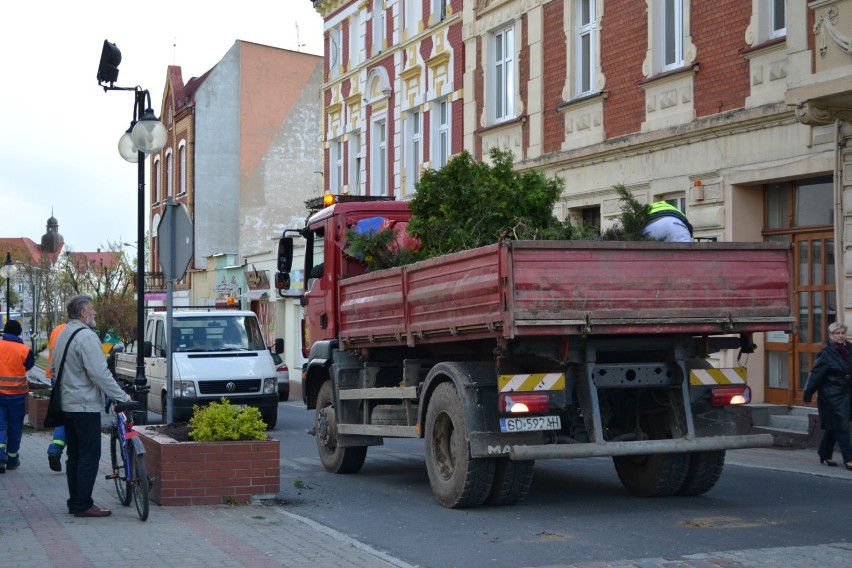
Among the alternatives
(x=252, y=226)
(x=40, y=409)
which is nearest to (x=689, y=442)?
(x=40, y=409)

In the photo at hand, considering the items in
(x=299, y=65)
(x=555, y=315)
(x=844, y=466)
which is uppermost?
(x=299, y=65)

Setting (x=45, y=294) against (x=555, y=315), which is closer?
(x=555, y=315)

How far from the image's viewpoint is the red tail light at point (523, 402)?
959cm

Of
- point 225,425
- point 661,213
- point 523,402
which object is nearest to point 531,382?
point 523,402

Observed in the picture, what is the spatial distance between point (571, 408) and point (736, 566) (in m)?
2.64

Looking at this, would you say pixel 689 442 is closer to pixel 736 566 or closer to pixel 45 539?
pixel 736 566

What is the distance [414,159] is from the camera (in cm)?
3014

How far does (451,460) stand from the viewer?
10523mm

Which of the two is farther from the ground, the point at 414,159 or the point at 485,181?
the point at 414,159

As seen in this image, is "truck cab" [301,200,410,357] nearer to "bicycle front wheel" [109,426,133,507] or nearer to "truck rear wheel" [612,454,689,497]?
"bicycle front wheel" [109,426,133,507]

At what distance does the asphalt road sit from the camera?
838 cm

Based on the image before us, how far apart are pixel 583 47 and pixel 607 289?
1341 centimetres

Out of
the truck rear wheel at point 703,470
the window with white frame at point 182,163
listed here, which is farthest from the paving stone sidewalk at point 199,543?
the window with white frame at point 182,163

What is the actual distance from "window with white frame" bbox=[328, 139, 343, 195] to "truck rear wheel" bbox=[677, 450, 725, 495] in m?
25.4
